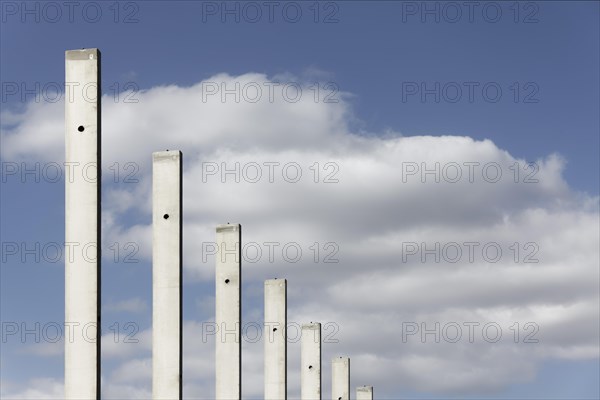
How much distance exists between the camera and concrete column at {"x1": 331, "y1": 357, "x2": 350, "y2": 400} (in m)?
58.8

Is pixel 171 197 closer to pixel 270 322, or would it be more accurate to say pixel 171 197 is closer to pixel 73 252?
pixel 73 252

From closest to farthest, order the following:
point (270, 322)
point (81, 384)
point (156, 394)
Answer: point (81, 384), point (156, 394), point (270, 322)

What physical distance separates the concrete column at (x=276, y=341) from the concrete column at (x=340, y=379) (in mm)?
13550

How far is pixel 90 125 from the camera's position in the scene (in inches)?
1101

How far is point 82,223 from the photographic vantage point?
27.7 m

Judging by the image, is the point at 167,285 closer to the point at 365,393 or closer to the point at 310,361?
the point at 310,361

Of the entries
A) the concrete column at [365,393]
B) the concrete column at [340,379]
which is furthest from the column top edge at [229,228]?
the concrete column at [365,393]

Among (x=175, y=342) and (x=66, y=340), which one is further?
(x=175, y=342)

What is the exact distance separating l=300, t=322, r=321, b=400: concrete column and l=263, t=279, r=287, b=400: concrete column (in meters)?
6.64

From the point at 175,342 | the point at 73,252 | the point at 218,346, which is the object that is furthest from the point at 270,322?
the point at 73,252

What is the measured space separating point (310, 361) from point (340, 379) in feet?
22.2

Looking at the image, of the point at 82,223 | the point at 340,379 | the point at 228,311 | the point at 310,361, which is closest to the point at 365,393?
the point at 340,379

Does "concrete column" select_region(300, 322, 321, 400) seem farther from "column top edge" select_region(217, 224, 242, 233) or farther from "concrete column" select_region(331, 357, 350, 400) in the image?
"column top edge" select_region(217, 224, 242, 233)

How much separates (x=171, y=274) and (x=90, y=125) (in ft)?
18.9
